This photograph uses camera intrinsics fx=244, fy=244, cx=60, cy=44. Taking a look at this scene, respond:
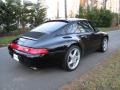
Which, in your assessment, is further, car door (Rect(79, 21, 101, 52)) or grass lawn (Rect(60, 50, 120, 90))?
car door (Rect(79, 21, 101, 52))

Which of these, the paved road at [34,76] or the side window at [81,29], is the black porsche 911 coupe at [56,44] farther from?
the paved road at [34,76]

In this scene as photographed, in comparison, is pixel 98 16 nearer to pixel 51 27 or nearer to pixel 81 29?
pixel 81 29

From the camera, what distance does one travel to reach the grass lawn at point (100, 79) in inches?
206

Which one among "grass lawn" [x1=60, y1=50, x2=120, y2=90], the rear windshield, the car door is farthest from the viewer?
the car door

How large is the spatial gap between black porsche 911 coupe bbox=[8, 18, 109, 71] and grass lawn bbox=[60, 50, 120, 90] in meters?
0.73

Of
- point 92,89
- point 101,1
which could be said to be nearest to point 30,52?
point 92,89

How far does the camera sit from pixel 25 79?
5.96 meters

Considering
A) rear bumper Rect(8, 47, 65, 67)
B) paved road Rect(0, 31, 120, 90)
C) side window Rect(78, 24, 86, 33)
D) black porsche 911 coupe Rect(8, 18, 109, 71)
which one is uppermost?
side window Rect(78, 24, 86, 33)

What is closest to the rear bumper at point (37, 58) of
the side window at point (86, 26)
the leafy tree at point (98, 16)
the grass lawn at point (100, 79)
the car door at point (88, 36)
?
the grass lawn at point (100, 79)

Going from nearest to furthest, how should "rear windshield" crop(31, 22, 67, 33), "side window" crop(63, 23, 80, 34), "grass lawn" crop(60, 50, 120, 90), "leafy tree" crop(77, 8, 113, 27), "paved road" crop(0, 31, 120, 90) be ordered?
"grass lawn" crop(60, 50, 120, 90) < "paved road" crop(0, 31, 120, 90) < "rear windshield" crop(31, 22, 67, 33) < "side window" crop(63, 23, 80, 34) < "leafy tree" crop(77, 8, 113, 27)

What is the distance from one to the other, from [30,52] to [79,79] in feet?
4.48

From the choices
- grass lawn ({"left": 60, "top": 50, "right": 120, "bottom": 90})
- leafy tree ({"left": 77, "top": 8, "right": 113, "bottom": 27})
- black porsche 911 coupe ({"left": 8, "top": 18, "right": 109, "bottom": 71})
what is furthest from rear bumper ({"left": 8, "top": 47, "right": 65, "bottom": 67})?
leafy tree ({"left": 77, "top": 8, "right": 113, "bottom": 27})

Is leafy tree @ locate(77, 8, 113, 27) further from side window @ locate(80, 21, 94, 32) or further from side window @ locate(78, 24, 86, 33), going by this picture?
side window @ locate(78, 24, 86, 33)

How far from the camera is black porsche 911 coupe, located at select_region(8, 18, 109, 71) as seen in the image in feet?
19.7
